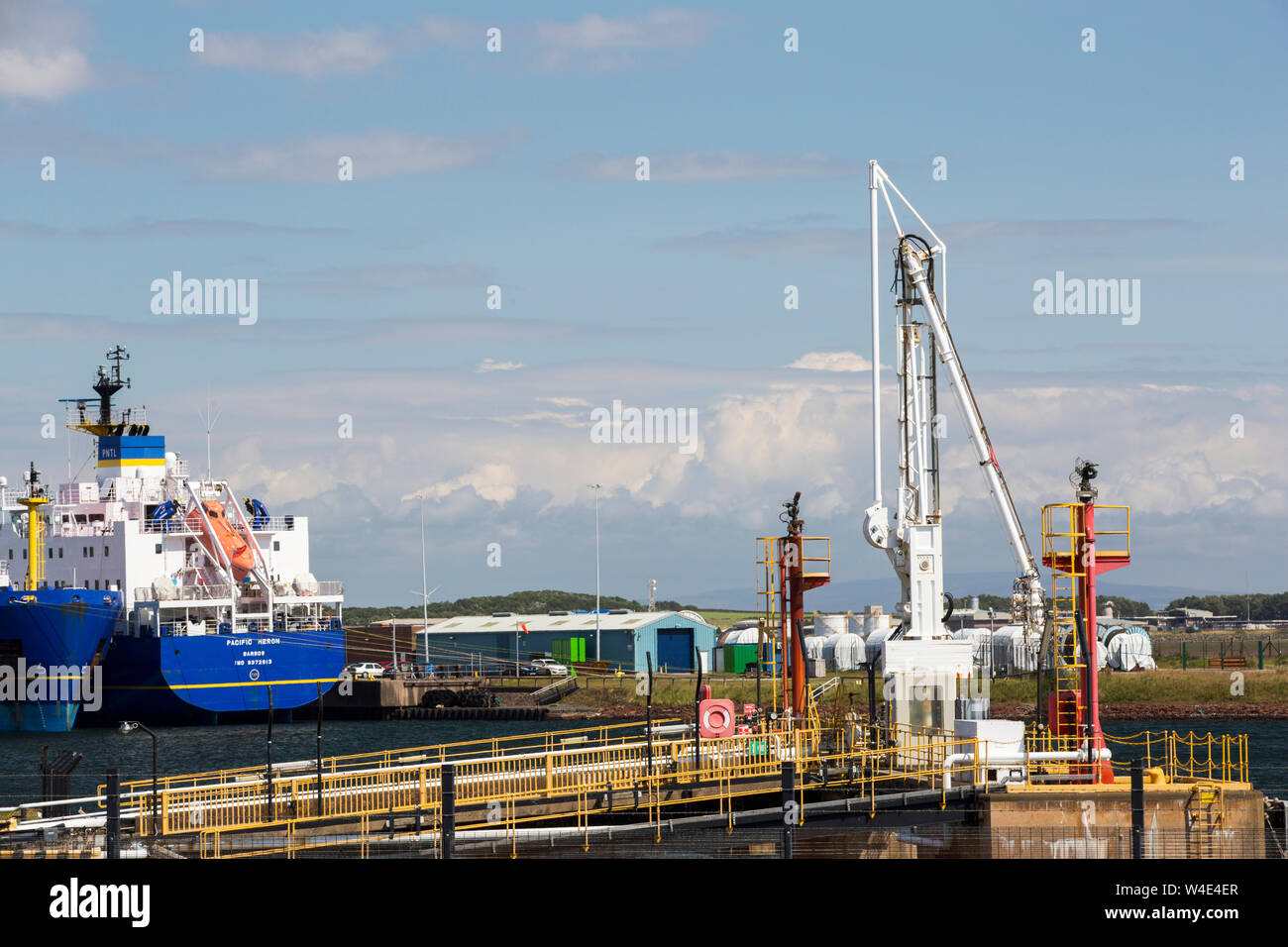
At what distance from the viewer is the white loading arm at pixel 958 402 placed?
129 ft

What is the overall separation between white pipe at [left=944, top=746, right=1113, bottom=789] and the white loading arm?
30.7 feet

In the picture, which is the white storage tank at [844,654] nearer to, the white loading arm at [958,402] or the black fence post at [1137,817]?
the white loading arm at [958,402]

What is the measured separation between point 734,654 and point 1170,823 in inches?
3063

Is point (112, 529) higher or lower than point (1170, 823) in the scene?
higher

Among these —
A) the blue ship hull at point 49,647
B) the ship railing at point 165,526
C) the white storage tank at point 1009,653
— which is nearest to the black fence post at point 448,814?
the white storage tank at point 1009,653

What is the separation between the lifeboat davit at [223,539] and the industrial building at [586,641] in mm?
21053

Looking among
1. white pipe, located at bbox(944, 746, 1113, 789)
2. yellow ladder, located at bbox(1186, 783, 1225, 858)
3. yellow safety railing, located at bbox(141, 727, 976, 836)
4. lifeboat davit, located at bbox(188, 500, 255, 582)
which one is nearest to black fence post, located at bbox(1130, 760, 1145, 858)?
yellow ladder, located at bbox(1186, 783, 1225, 858)

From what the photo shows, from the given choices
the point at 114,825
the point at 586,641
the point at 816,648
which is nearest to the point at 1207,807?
the point at 114,825

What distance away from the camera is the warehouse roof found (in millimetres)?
111188
